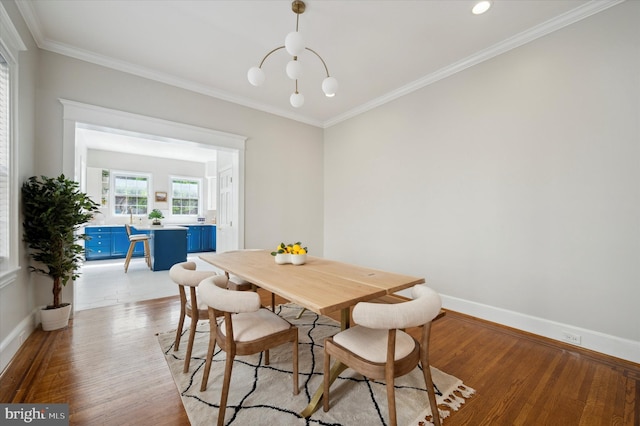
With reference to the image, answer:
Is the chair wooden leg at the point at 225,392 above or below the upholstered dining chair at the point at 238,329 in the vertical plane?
below

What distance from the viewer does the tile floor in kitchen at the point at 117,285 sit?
3432 mm

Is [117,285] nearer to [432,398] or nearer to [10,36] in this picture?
[10,36]

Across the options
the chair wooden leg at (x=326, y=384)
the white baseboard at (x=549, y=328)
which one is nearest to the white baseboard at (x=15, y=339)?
the chair wooden leg at (x=326, y=384)

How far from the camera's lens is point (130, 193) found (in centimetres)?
732

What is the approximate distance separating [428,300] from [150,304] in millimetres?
3446

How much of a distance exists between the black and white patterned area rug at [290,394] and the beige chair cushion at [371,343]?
17.0 inches

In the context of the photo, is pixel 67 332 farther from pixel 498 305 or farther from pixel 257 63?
pixel 498 305

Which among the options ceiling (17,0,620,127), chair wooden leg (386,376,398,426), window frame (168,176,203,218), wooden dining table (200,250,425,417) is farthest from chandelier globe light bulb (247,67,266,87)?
window frame (168,176,203,218)

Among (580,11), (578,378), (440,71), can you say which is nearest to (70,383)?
(578,378)

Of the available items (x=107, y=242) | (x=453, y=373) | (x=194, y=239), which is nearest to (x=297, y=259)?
(x=453, y=373)

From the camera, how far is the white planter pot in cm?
247

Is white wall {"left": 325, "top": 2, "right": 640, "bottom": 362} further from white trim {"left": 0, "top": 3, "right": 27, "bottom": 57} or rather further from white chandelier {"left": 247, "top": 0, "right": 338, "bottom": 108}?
white trim {"left": 0, "top": 3, "right": 27, "bottom": 57}

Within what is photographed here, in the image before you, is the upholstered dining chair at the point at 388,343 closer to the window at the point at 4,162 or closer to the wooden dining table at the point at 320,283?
the wooden dining table at the point at 320,283

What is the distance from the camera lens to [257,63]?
3035mm
